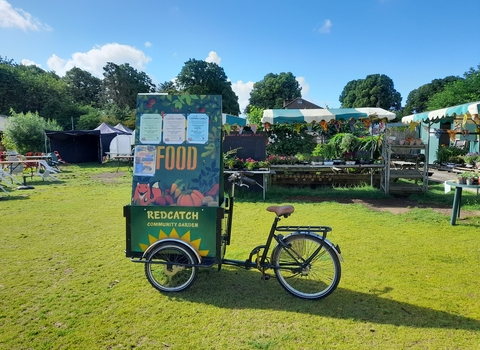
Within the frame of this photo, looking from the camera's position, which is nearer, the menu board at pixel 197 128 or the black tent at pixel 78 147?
the menu board at pixel 197 128

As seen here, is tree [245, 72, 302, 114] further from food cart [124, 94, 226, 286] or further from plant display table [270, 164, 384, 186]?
food cart [124, 94, 226, 286]

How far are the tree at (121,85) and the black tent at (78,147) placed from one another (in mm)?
31517

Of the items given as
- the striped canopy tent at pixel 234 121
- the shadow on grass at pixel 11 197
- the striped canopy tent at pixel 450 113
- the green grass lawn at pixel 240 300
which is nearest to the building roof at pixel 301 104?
the striped canopy tent at pixel 450 113

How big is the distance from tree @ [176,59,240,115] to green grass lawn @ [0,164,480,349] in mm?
45583

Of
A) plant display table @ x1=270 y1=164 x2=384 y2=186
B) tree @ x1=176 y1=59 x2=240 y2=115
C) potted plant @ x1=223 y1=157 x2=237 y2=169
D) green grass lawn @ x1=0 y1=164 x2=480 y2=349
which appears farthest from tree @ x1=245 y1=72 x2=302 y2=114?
green grass lawn @ x1=0 y1=164 x2=480 y2=349

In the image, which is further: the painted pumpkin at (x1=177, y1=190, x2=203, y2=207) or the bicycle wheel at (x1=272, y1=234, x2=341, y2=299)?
the painted pumpkin at (x1=177, y1=190, x2=203, y2=207)

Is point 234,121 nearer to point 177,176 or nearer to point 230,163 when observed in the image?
point 230,163

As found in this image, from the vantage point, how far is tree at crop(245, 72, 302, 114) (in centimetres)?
6059

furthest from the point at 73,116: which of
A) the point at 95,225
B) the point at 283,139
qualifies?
the point at 95,225

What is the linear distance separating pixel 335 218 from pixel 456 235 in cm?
203

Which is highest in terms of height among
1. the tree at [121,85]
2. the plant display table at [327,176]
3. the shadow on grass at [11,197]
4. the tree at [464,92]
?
the tree at [121,85]

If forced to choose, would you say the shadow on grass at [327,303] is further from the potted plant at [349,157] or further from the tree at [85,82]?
the tree at [85,82]

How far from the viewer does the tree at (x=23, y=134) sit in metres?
21.7

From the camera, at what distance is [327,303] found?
10.0ft
